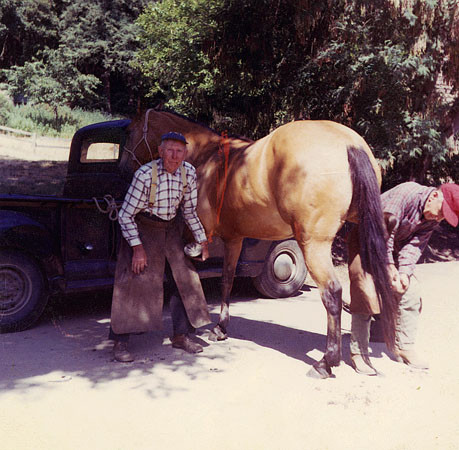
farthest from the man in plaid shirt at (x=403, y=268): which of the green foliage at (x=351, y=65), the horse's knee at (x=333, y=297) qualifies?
the green foliage at (x=351, y=65)

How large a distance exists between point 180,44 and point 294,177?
1689 centimetres

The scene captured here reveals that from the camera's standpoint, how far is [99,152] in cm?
636

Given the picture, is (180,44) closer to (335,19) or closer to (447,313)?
(335,19)

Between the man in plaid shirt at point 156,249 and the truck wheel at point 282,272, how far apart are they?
94.2 inches

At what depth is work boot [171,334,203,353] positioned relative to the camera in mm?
4297

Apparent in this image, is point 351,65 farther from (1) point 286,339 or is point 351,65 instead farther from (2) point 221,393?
(2) point 221,393

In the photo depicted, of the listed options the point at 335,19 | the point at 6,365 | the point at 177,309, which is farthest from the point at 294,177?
the point at 335,19

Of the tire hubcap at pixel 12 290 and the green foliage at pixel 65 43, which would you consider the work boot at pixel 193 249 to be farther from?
the green foliage at pixel 65 43

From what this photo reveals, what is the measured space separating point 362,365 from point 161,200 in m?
2.05

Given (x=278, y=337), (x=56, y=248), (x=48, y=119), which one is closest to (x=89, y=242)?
(x=56, y=248)

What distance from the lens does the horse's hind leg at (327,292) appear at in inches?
147


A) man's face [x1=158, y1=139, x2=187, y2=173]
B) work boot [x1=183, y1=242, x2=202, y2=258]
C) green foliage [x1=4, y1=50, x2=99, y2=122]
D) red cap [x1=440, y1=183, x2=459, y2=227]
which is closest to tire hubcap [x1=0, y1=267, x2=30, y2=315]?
work boot [x1=183, y1=242, x2=202, y2=258]

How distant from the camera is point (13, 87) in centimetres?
2823

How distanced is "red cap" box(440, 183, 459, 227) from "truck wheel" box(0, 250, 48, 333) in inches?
142
